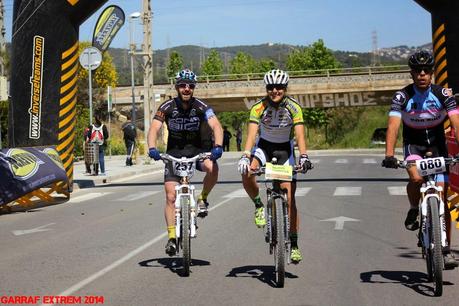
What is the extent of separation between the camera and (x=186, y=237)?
7.98 metres

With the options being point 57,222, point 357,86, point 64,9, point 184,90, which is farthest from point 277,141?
point 357,86

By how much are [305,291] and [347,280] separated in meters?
0.68

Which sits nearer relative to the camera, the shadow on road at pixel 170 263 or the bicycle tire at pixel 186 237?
the bicycle tire at pixel 186 237

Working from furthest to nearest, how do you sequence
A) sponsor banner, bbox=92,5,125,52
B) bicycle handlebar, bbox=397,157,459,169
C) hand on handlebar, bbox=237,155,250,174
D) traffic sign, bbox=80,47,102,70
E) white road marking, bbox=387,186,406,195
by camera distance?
1. sponsor banner, bbox=92,5,125,52
2. traffic sign, bbox=80,47,102,70
3. white road marking, bbox=387,186,406,195
4. hand on handlebar, bbox=237,155,250,174
5. bicycle handlebar, bbox=397,157,459,169

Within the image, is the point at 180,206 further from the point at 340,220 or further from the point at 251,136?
the point at 340,220

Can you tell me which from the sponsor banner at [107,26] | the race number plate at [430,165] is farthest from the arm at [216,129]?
the sponsor banner at [107,26]

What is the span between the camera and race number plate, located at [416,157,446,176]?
7.17m

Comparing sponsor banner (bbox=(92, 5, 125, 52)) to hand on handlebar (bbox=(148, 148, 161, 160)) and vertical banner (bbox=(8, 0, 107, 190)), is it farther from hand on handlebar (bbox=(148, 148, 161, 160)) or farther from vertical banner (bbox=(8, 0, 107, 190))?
hand on handlebar (bbox=(148, 148, 161, 160))

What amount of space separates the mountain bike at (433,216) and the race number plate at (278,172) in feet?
3.59

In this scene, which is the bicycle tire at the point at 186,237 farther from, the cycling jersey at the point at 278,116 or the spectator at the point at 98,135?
the spectator at the point at 98,135

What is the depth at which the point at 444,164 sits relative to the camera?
7.18m

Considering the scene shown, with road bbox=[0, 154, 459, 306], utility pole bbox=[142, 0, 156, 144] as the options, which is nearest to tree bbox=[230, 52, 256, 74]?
utility pole bbox=[142, 0, 156, 144]

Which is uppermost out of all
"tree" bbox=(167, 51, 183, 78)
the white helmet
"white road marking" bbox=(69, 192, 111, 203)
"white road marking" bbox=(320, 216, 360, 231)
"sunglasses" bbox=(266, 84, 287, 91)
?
"tree" bbox=(167, 51, 183, 78)

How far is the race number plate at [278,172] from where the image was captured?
299 inches
